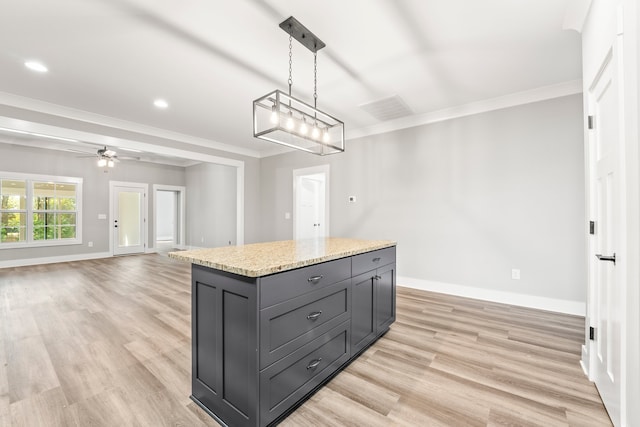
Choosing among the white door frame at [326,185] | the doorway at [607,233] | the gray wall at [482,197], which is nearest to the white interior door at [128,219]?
the white door frame at [326,185]

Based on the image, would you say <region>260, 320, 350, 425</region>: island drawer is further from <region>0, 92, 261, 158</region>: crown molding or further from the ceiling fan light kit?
the ceiling fan light kit

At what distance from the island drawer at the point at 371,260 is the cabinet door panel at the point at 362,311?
0.05m

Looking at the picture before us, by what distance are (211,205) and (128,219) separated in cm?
240

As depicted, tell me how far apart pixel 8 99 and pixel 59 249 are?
172 inches

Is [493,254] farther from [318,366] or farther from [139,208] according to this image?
[139,208]

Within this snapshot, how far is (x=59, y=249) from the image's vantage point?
6469 millimetres

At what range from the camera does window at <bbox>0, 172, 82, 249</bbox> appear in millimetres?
5867

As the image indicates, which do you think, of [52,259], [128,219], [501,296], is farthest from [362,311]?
[128,219]

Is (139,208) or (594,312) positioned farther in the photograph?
(139,208)

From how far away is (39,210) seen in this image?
624 cm

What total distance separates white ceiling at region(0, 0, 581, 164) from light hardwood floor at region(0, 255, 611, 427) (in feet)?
8.72

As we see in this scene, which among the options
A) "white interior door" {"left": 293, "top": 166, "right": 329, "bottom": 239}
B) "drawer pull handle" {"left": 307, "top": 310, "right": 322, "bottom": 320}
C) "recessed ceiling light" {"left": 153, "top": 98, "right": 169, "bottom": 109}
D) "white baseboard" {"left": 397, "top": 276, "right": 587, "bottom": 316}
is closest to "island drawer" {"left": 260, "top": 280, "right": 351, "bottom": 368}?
"drawer pull handle" {"left": 307, "top": 310, "right": 322, "bottom": 320}

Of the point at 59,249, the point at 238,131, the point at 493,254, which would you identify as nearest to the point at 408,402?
the point at 493,254

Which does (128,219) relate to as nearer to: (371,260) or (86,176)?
(86,176)
